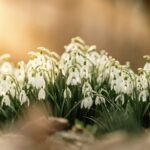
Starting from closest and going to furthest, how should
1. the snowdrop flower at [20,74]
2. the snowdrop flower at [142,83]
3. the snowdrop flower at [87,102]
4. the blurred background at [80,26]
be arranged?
the snowdrop flower at [87,102] → the snowdrop flower at [142,83] → the snowdrop flower at [20,74] → the blurred background at [80,26]

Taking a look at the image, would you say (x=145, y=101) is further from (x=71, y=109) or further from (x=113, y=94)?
(x=71, y=109)

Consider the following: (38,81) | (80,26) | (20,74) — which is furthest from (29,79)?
(80,26)

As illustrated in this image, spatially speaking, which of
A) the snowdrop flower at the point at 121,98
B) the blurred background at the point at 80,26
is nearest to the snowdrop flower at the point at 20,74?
the snowdrop flower at the point at 121,98

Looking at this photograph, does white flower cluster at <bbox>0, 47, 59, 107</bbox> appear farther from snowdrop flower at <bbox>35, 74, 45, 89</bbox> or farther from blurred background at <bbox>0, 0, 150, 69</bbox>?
blurred background at <bbox>0, 0, 150, 69</bbox>

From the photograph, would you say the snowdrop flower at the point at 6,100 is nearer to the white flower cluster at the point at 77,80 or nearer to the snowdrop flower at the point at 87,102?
the white flower cluster at the point at 77,80

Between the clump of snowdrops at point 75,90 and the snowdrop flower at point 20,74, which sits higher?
the snowdrop flower at point 20,74

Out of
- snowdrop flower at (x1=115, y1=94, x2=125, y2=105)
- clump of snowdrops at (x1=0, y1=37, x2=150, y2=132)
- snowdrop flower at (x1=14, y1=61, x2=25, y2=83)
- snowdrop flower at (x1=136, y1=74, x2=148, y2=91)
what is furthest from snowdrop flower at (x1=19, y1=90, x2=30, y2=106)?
snowdrop flower at (x1=136, y1=74, x2=148, y2=91)

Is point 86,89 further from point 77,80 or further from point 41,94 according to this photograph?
point 41,94

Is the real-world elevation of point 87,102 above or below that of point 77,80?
below

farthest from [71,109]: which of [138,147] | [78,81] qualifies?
[138,147]
